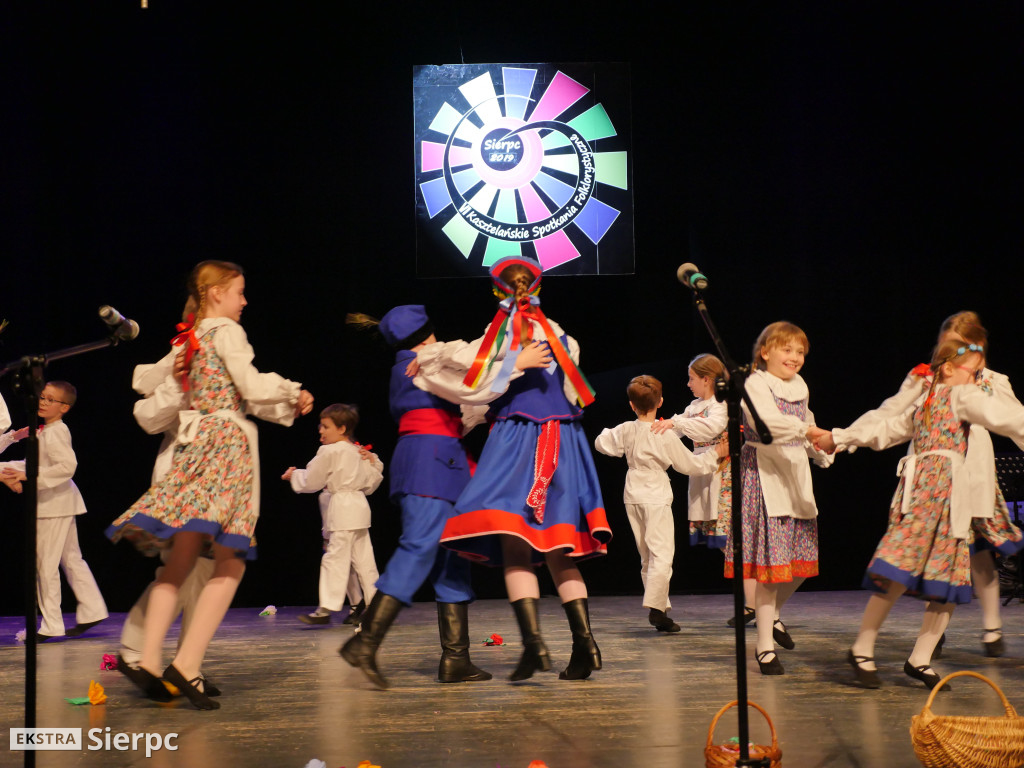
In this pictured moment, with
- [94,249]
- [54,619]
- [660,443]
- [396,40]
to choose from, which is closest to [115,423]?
[94,249]

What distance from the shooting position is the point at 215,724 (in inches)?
119

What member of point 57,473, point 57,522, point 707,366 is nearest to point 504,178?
point 707,366

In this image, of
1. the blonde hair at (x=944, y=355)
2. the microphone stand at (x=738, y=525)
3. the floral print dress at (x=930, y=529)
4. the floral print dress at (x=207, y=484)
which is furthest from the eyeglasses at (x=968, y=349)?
the floral print dress at (x=207, y=484)

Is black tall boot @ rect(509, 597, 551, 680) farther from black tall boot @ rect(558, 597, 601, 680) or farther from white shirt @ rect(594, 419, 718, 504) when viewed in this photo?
white shirt @ rect(594, 419, 718, 504)

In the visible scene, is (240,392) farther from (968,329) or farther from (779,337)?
(968,329)

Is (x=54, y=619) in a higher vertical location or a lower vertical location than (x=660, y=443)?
lower

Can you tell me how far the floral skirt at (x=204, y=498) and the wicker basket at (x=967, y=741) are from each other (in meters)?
2.00

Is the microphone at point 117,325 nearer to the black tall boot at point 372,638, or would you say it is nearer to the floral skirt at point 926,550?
the black tall boot at point 372,638

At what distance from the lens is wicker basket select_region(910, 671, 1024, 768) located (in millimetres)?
2316

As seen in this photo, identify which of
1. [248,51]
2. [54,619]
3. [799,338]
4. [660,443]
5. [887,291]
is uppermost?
[248,51]

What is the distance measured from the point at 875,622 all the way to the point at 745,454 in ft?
2.63

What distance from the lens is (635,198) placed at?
20.9 feet

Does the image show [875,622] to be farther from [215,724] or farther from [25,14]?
[25,14]

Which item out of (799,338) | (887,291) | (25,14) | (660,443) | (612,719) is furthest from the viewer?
(887,291)
